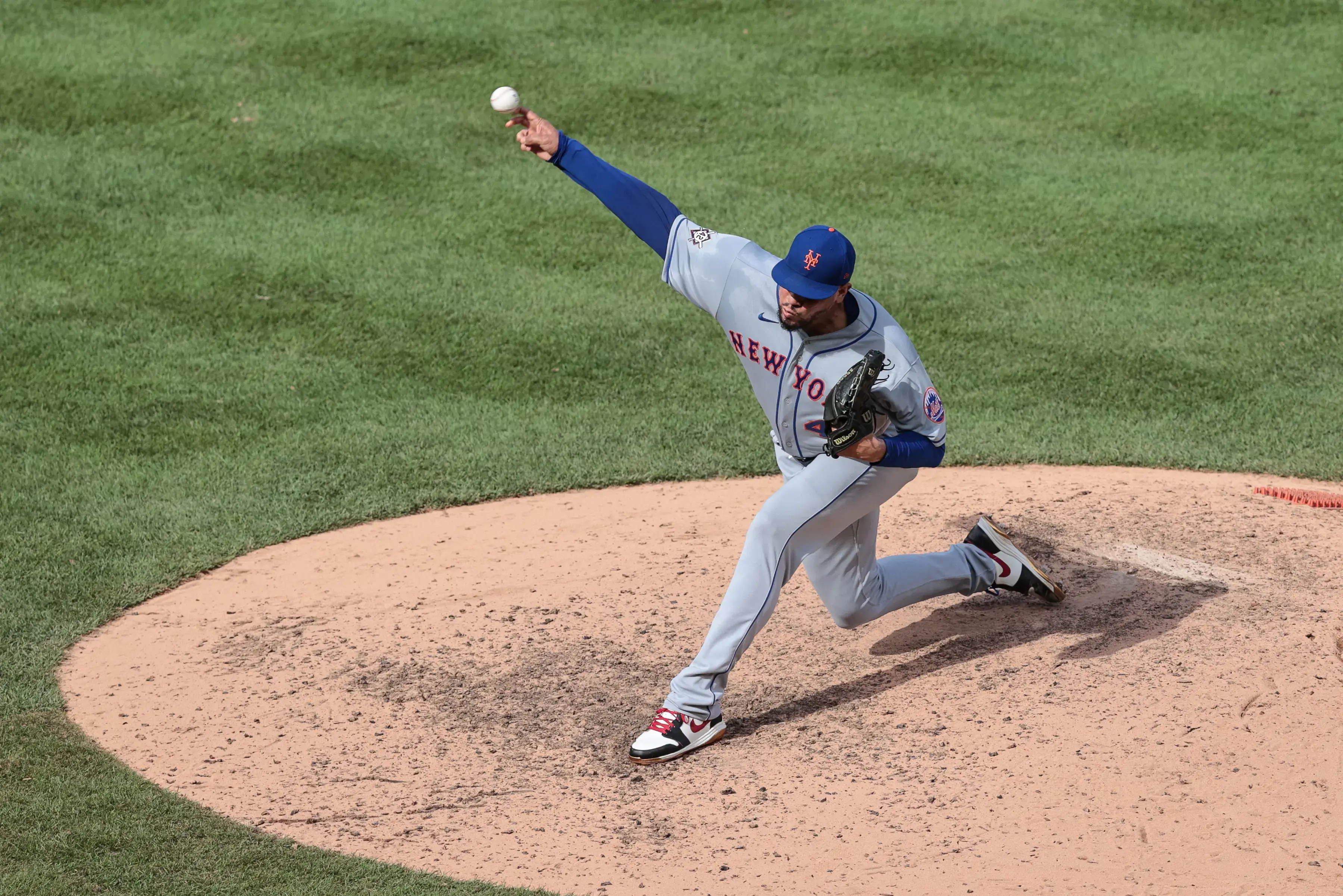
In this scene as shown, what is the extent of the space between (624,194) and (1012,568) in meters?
2.11

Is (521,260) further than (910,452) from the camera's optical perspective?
Yes

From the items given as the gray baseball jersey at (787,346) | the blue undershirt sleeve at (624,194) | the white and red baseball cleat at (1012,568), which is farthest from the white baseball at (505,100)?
the white and red baseball cleat at (1012,568)

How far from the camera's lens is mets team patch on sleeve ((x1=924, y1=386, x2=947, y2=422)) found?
4.85 metres

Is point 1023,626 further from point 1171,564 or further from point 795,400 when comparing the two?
point 795,400

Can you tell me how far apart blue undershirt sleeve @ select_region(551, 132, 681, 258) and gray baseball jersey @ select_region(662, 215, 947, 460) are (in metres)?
0.05

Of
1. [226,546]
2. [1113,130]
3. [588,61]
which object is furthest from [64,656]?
[1113,130]

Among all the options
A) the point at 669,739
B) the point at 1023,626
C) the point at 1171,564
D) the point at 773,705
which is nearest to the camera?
the point at 669,739

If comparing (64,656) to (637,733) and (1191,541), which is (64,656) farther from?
(1191,541)

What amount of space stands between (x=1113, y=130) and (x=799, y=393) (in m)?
7.88

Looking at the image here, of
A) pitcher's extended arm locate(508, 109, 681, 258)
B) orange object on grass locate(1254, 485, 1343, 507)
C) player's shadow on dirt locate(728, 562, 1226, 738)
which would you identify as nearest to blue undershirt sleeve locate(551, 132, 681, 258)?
pitcher's extended arm locate(508, 109, 681, 258)

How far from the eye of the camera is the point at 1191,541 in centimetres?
652

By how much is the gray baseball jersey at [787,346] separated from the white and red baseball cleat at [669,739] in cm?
97

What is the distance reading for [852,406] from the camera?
4621 millimetres

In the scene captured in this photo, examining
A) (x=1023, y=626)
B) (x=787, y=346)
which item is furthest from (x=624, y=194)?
(x=1023, y=626)
